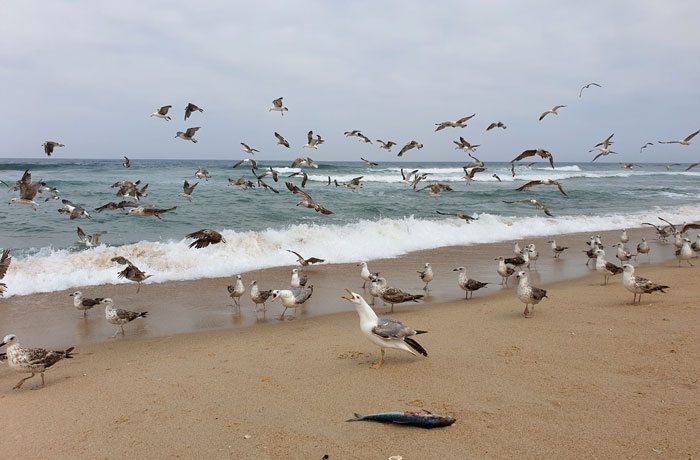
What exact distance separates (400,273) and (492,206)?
17.9 metres

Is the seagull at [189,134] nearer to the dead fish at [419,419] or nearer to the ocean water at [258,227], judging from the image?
the ocean water at [258,227]

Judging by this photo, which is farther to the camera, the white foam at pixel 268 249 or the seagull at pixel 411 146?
the seagull at pixel 411 146

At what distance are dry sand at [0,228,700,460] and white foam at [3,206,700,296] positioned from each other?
16.8 feet

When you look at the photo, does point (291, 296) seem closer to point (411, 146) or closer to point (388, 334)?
point (388, 334)

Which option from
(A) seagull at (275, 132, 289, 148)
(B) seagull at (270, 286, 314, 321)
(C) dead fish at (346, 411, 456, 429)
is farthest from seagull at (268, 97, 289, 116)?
(C) dead fish at (346, 411, 456, 429)

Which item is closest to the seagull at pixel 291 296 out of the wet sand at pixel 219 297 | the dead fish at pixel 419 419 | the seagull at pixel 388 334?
the wet sand at pixel 219 297

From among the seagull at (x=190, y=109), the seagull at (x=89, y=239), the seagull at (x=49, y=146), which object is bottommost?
the seagull at (x=89, y=239)

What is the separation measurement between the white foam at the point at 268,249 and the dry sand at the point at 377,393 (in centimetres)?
513

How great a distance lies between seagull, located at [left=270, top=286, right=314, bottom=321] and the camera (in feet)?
28.8

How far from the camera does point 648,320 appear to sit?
7168 mm

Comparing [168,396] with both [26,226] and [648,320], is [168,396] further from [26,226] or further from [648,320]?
[26,226]

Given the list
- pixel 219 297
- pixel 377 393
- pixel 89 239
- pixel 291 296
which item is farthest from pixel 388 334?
pixel 89 239

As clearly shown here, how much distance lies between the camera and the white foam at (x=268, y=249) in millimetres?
11938

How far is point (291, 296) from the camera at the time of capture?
349 inches
